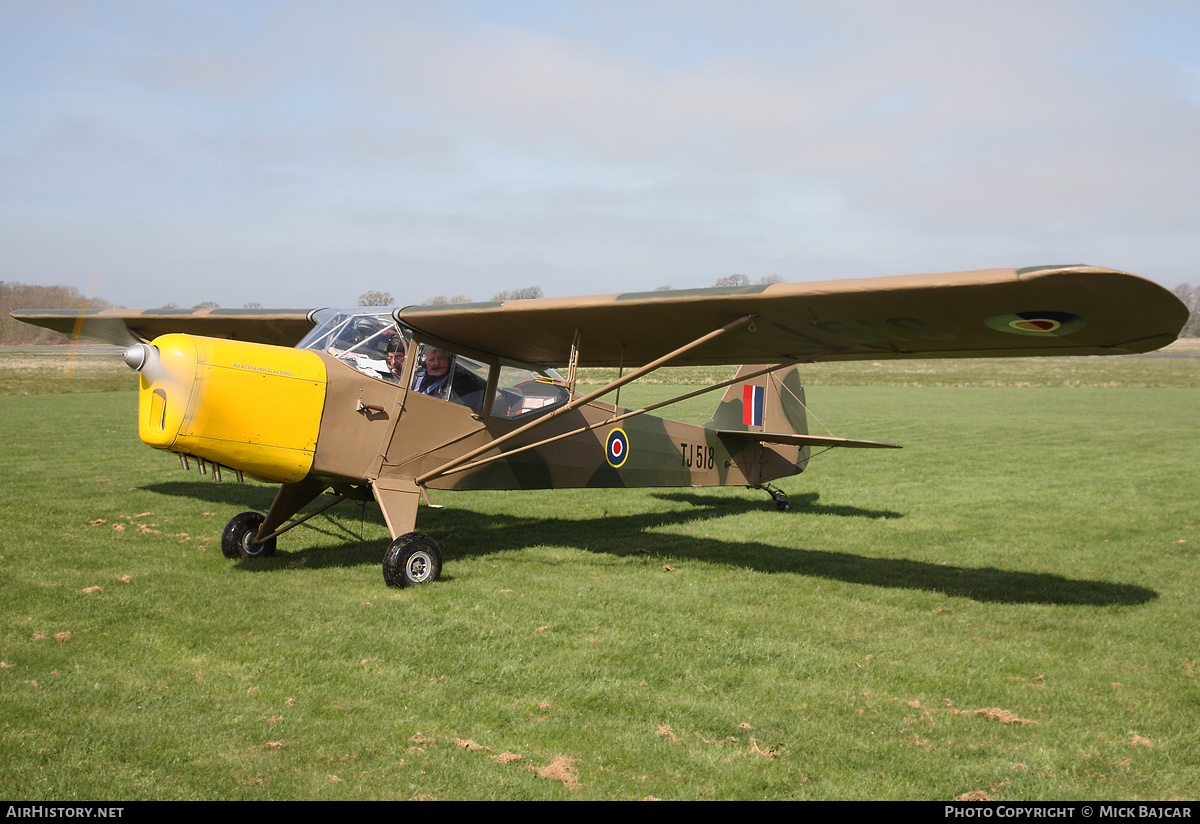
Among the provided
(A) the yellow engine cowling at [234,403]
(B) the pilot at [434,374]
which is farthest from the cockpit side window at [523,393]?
(A) the yellow engine cowling at [234,403]

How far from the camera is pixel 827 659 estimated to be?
5.28 meters

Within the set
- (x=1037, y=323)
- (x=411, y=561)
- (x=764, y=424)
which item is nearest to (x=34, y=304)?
(x=411, y=561)

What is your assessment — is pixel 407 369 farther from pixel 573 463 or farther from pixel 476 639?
pixel 476 639

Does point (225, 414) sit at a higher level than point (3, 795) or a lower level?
higher

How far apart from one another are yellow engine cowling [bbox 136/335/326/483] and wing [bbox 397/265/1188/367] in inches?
53.0

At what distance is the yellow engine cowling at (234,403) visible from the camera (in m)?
5.95

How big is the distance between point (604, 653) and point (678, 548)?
144 inches

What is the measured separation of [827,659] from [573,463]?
4.42m

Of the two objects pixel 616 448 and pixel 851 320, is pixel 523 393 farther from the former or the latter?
pixel 851 320

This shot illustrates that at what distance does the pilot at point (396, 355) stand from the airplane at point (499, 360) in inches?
0.4

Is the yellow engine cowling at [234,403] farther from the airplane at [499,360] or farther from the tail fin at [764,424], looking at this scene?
the tail fin at [764,424]

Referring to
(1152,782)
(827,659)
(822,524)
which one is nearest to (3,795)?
(827,659)

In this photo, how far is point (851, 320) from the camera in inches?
244

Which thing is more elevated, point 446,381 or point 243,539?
point 446,381
